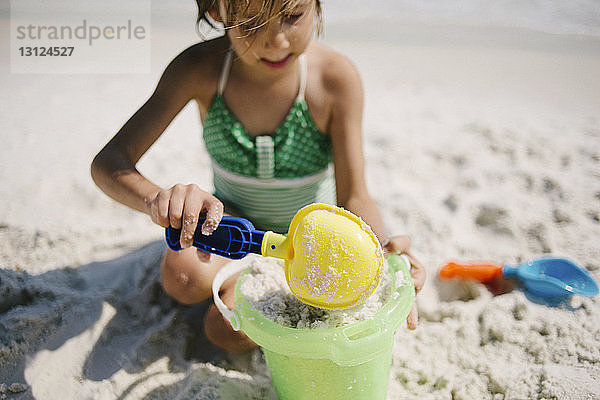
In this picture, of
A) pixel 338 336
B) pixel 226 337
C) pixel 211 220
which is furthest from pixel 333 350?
pixel 226 337

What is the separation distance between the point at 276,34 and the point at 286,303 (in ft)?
1.63

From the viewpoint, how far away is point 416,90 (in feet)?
8.22

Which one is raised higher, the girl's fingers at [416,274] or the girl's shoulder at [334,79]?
the girl's shoulder at [334,79]

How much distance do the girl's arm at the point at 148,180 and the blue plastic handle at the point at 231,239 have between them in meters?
0.02

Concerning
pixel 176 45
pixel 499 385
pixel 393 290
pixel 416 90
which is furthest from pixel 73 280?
pixel 176 45

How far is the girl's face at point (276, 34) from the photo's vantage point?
3.18 feet

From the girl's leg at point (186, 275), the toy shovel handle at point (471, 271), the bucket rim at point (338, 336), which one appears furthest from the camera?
the toy shovel handle at point (471, 271)

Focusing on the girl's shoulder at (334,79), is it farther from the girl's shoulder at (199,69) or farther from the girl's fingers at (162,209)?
the girl's fingers at (162,209)

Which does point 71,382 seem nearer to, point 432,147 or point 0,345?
point 0,345

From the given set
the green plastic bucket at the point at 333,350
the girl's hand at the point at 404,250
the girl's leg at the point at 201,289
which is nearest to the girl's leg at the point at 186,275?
the girl's leg at the point at 201,289

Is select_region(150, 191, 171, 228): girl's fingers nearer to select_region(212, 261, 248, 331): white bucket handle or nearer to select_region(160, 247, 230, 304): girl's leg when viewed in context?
select_region(212, 261, 248, 331): white bucket handle

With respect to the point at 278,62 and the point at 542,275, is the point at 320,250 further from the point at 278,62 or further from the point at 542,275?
the point at 542,275

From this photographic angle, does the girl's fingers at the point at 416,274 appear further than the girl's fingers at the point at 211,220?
Yes

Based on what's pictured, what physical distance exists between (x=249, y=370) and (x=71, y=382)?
35 centimetres
